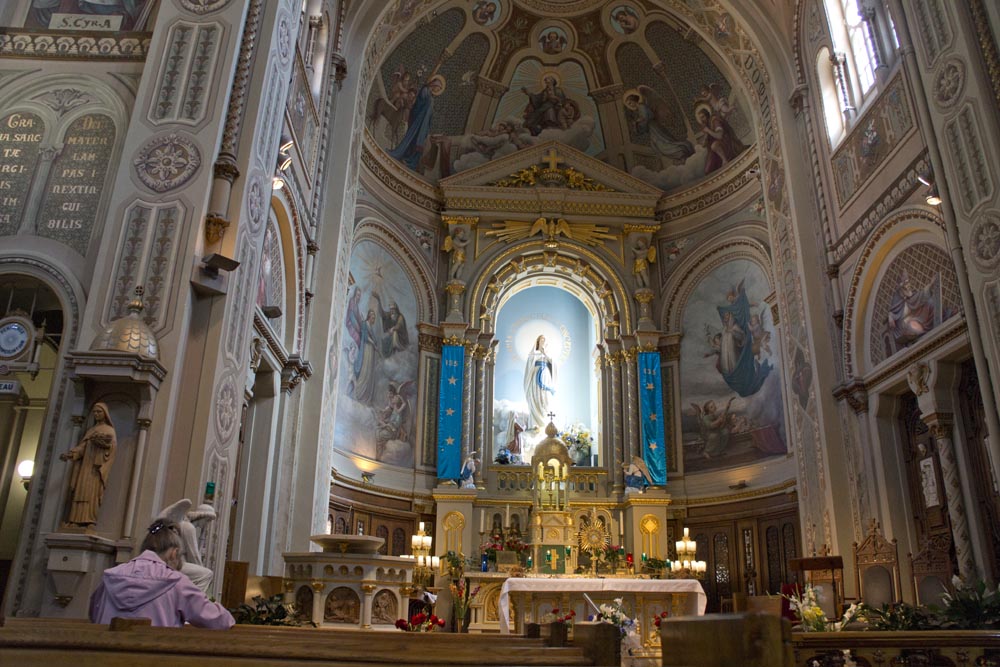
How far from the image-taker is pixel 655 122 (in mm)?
20203

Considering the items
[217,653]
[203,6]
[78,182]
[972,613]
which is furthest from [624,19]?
[217,653]

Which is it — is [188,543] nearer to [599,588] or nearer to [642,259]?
[599,588]

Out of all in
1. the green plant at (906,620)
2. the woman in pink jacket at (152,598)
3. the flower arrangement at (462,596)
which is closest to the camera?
the woman in pink jacket at (152,598)

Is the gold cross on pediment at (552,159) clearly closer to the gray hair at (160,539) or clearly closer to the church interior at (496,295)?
the church interior at (496,295)

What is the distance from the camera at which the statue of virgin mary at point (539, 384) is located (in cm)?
1997

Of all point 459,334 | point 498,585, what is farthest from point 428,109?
point 498,585

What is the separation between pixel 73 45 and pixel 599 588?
34.9 ft

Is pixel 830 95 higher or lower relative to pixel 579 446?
higher

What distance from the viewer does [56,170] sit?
30.3ft

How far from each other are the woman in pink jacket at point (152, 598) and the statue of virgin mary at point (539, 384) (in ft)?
51.6

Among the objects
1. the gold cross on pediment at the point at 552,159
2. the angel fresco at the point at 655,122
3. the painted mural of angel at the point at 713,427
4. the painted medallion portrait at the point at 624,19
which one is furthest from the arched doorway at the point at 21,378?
the angel fresco at the point at 655,122

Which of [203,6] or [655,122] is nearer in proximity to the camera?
[203,6]

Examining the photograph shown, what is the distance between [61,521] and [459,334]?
12.1 m

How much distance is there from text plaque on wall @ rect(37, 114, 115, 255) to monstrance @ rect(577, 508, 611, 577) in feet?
38.6
